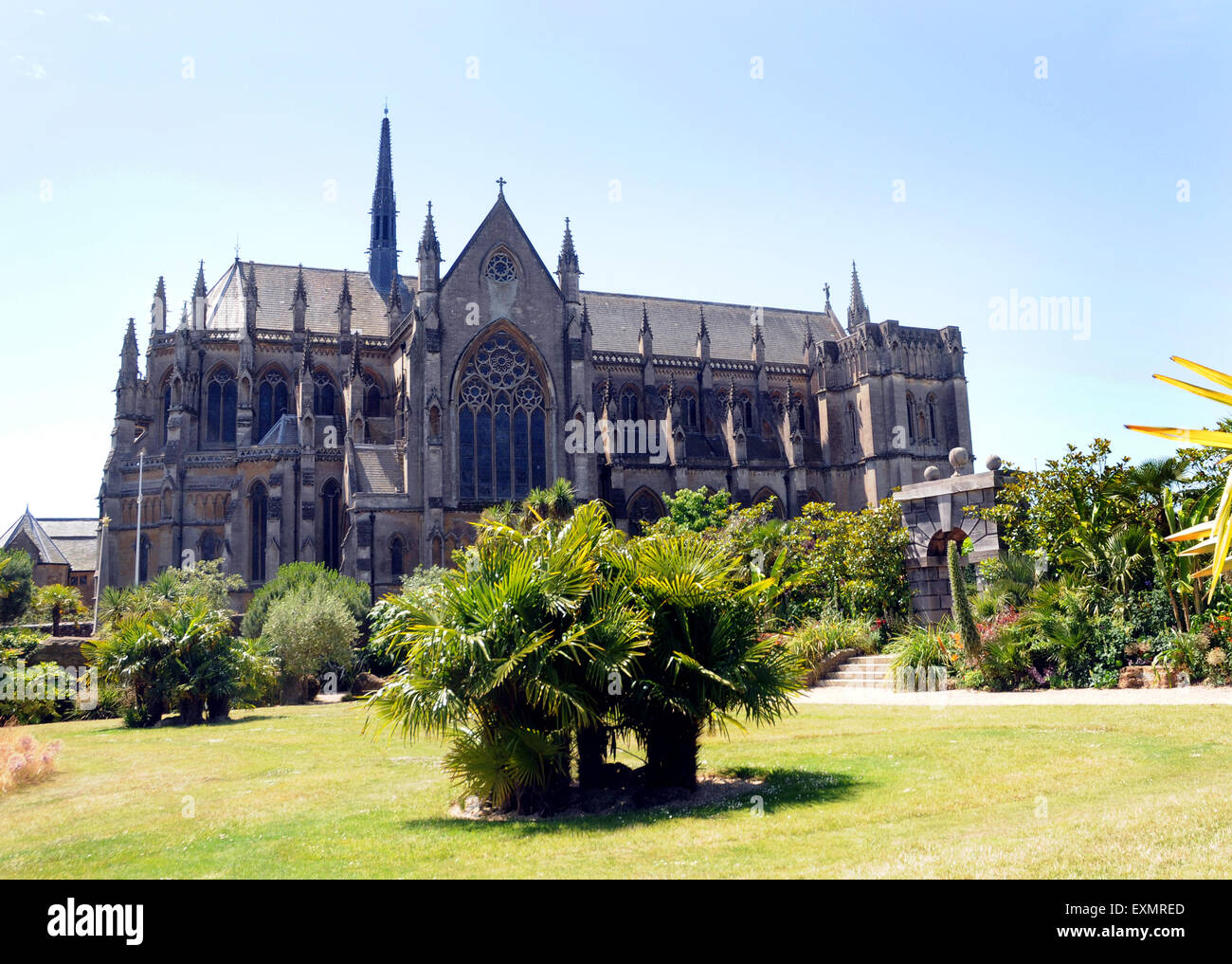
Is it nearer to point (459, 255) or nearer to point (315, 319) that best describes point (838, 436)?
point (459, 255)

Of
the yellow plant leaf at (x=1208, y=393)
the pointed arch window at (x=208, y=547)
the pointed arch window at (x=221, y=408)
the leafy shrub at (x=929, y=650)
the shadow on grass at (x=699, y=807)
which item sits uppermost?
the pointed arch window at (x=221, y=408)

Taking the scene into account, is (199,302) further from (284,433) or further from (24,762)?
(24,762)

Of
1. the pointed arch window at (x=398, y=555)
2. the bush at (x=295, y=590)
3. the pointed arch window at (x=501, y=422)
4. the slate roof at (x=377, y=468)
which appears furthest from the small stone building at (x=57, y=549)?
the bush at (x=295, y=590)

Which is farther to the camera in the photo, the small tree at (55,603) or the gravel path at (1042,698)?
the small tree at (55,603)

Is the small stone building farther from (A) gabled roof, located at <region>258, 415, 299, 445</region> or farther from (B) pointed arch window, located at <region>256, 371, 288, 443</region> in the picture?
(A) gabled roof, located at <region>258, 415, 299, 445</region>

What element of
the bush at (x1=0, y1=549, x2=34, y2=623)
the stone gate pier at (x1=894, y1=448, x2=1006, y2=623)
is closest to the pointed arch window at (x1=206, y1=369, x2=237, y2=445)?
the bush at (x1=0, y1=549, x2=34, y2=623)

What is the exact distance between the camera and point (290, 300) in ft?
178

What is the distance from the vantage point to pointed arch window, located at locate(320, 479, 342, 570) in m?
46.7

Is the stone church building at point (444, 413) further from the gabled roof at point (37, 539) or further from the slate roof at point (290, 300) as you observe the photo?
the gabled roof at point (37, 539)

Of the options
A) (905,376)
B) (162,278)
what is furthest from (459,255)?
(905,376)

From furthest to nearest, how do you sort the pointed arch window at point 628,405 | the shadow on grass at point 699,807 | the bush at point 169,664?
the pointed arch window at point 628,405, the bush at point 169,664, the shadow on grass at point 699,807

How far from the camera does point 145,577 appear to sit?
45250 mm

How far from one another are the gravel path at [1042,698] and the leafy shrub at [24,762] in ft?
34.8

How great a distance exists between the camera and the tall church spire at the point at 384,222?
204 ft
